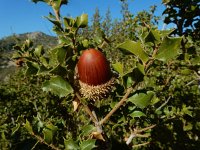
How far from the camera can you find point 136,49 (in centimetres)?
153

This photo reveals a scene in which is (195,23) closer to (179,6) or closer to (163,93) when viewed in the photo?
(179,6)

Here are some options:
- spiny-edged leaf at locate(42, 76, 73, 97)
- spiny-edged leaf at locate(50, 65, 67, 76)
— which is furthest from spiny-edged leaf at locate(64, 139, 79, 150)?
spiny-edged leaf at locate(50, 65, 67, 76)

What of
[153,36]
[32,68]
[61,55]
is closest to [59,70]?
[61,55]

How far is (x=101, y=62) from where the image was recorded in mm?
1629

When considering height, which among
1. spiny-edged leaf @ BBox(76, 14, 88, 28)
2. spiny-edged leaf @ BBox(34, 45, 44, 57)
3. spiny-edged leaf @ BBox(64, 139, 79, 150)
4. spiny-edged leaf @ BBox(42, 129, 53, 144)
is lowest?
spiny-edged leaf @ BBox(64, 139, 79, 150)

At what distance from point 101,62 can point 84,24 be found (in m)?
0.25

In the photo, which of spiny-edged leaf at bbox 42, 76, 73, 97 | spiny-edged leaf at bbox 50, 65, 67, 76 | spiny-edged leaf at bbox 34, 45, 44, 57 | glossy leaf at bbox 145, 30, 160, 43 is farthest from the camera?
spiny-edged leaf at bbox 34, 45, 44, 57

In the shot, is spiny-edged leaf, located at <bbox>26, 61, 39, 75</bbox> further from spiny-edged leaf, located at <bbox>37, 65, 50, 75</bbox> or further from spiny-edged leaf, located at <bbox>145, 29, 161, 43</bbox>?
spiny-edged leaf, located at <bbox>145, 29, 161, 43</bbox>

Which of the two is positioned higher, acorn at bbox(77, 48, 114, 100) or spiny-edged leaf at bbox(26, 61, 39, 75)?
Result: spiny-edged leaf at bbox(26, 61, 39, 75)

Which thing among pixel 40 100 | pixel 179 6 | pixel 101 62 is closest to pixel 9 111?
pixel 40 100

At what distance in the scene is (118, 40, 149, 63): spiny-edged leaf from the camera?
1.51 m

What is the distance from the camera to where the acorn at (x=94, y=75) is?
160 cm

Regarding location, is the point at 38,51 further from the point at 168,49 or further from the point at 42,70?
the point at 168,49

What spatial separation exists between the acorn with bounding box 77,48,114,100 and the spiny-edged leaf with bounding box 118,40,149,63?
0.16 meters
